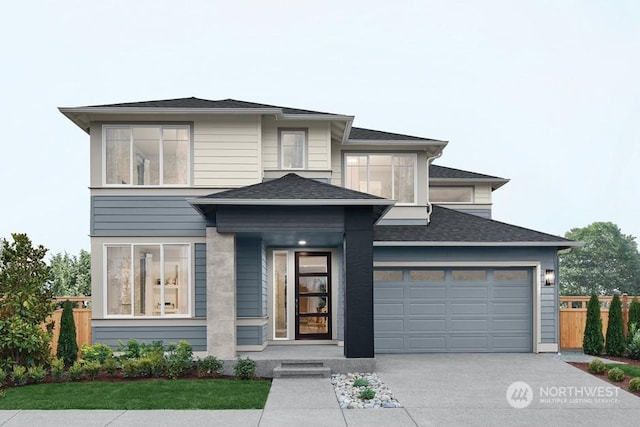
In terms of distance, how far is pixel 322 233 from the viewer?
Answer: 11977 millimetres

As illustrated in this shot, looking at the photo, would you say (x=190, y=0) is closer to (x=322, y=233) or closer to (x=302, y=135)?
(x=302, y=135)

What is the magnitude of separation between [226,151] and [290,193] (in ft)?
8.20

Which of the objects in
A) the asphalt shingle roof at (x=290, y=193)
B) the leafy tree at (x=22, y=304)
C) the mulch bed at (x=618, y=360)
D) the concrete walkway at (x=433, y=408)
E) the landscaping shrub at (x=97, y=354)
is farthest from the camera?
the landscaping shrub at (x=97, y=354)

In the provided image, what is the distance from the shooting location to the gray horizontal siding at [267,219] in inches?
444

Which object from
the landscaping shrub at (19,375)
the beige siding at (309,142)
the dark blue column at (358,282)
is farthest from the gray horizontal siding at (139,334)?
the beige siding at (309,142)

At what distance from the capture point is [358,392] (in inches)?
372

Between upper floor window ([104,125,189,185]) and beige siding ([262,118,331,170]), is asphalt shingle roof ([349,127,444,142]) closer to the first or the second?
beige siding ([262,118,331,170])

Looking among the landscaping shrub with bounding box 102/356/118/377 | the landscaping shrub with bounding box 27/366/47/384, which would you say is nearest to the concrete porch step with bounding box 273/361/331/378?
the landscaping shrub with bounding box 102/356/118/377

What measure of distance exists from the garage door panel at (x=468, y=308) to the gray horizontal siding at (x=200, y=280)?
6054 millimetres

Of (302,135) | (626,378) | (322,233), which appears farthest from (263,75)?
(626,378)

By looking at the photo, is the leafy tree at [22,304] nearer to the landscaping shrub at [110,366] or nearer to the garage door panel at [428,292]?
the landscaping shrub at [110,366]

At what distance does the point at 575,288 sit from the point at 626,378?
31.0m

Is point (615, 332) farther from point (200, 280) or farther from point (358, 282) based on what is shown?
point (200, 280)

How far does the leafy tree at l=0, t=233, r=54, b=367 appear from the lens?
10.9 metres
